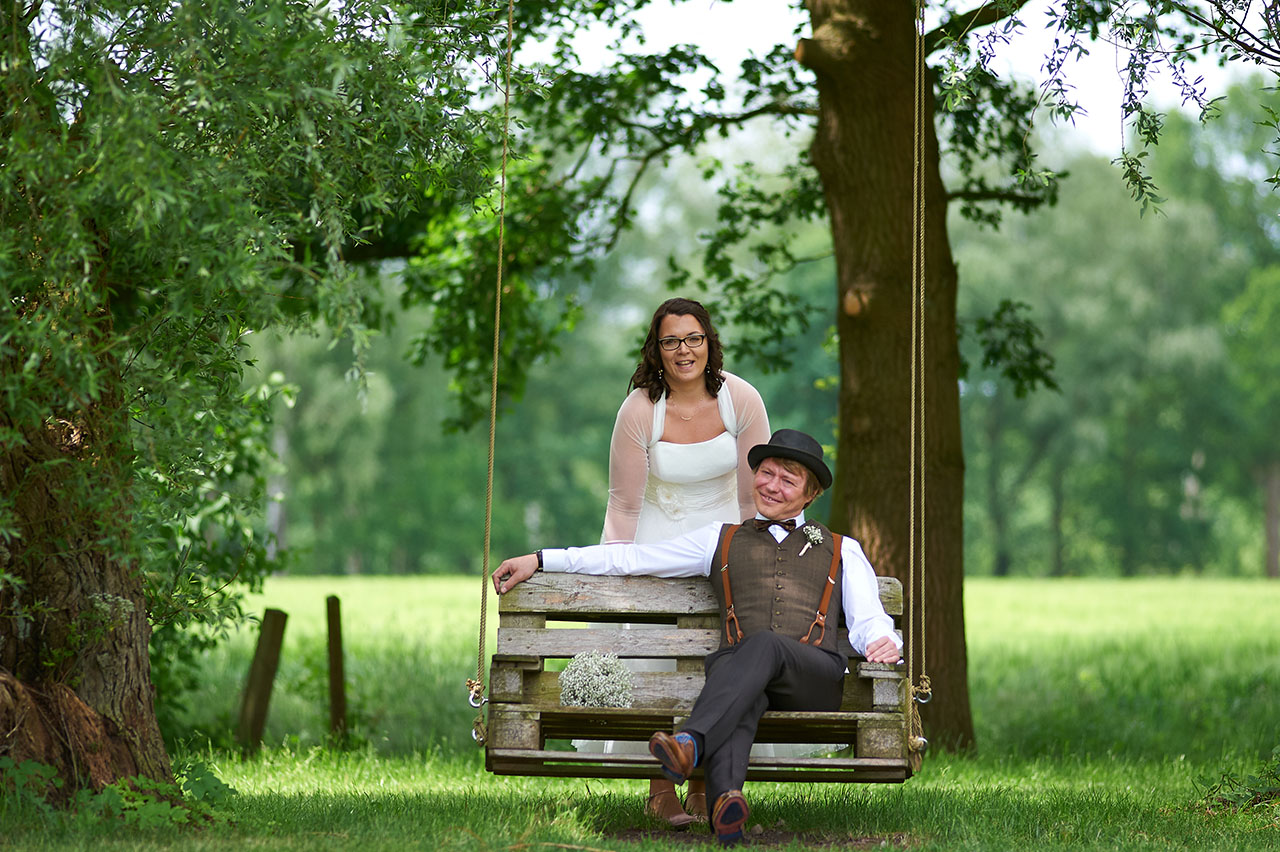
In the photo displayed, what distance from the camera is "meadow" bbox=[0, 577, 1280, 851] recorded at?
4965mm

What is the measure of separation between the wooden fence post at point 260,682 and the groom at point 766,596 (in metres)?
4.58

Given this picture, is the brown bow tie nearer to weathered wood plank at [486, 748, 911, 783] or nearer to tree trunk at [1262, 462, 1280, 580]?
weathered wood plank at [486, 748, 911, 783]

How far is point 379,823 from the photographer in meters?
5.02

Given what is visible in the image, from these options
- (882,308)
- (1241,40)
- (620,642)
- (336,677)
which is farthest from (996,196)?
(336,677)

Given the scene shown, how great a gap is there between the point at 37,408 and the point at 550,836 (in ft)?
7.08

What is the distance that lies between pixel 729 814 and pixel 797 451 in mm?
1347

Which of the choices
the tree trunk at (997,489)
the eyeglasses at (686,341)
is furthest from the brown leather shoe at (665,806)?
the tree trunk at (997,489)

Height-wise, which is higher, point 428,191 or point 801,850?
point 428,191

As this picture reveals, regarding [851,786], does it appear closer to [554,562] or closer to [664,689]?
[664,689]

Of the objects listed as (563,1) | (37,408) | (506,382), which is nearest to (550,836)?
(37,408)

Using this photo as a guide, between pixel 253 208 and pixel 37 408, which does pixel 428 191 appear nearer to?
pixel 253 208

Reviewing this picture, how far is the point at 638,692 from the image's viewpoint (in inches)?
206

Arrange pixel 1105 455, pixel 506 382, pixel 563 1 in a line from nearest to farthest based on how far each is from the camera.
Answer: pixel 563 1, pixel 506 382, pixel 1105 455

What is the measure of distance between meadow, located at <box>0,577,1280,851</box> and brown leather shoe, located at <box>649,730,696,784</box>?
1.15 ft
